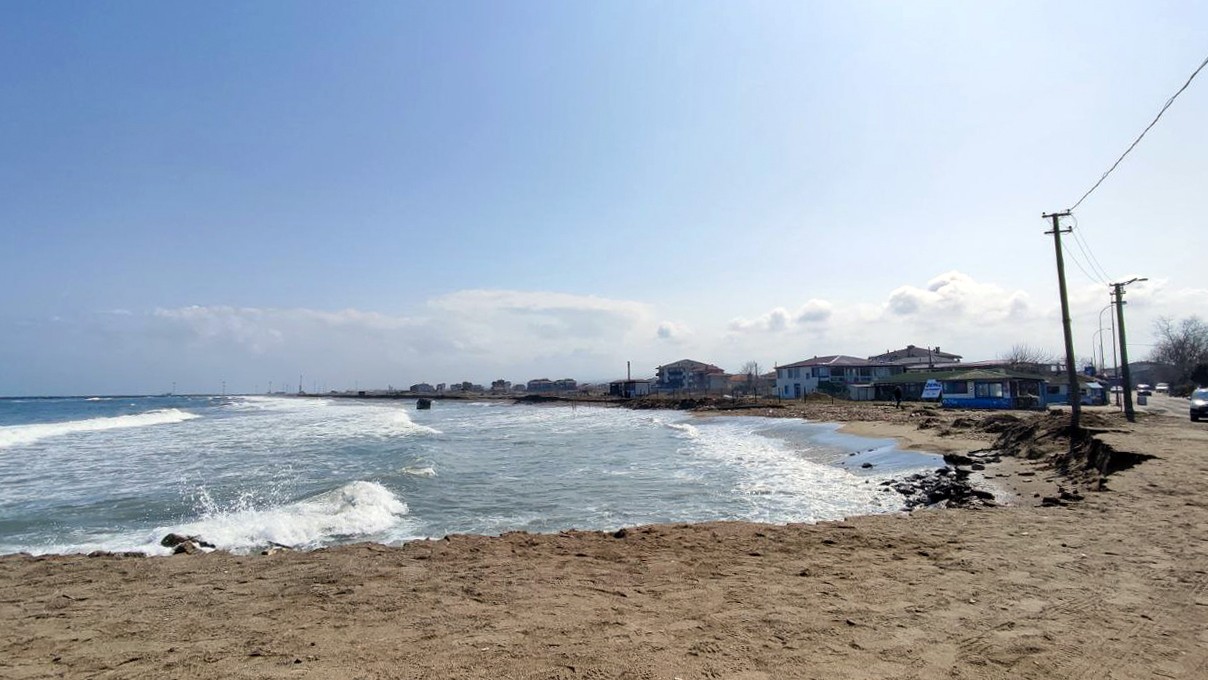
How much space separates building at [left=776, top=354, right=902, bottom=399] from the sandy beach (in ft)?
198

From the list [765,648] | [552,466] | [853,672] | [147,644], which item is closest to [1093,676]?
[853,672]

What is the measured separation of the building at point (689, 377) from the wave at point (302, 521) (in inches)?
3351

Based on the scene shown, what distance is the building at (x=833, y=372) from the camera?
67.5 metres

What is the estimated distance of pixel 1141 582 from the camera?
5.66m

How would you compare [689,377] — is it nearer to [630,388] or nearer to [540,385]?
[630,388]

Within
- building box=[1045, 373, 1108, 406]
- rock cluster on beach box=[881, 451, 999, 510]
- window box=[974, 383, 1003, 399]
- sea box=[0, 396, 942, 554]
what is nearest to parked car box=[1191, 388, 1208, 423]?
sea box=[0, 396, 942, 554]

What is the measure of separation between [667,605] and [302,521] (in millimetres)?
8777

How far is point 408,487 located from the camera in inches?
628

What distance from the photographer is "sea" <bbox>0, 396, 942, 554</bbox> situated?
1125 cm

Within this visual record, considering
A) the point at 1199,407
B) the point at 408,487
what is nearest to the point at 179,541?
the point at 408,487

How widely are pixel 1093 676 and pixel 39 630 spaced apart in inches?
341

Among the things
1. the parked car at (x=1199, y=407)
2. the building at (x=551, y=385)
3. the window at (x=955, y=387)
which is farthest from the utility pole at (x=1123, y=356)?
the building at (x=551, y=385)

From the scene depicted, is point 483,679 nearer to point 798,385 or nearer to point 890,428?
point 890,428

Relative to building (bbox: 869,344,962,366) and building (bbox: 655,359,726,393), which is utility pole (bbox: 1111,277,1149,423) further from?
building (bbox: 655,359,726,393)
